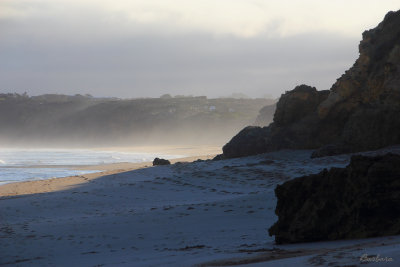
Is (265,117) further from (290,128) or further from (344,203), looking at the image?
(344,203)

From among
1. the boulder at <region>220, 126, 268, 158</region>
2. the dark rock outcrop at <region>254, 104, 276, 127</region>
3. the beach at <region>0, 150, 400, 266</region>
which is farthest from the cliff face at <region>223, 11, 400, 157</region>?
the dark rock outcrop at <region>254, 104, 276, 127</region>

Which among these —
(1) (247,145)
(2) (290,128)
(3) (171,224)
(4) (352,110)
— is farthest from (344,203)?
(1) (247,145)

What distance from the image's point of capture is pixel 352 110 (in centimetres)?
1388

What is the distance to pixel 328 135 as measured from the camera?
46.7 ft

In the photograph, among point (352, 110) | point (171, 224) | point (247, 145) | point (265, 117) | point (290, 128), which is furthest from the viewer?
point (265, 117)

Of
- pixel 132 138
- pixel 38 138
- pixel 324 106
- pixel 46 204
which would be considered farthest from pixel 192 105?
pixel 46 204

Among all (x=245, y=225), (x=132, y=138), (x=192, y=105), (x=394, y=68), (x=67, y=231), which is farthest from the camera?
(x=192, y=105)

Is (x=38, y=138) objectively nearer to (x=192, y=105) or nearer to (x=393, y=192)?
(x=192, y=105)

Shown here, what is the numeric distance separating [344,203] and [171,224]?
265cm

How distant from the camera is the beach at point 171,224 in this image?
4180 millimetres

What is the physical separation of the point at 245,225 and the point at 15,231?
3.02 metres

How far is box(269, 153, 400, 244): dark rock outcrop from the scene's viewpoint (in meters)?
4.52

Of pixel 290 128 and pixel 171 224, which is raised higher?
pixel 290 128

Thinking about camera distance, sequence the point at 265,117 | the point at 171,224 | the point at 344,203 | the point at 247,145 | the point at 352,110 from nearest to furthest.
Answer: the point at 344,203 → the point at 171,224 → the point at 352,110 → the point at 247,145 → the point at 265,117
